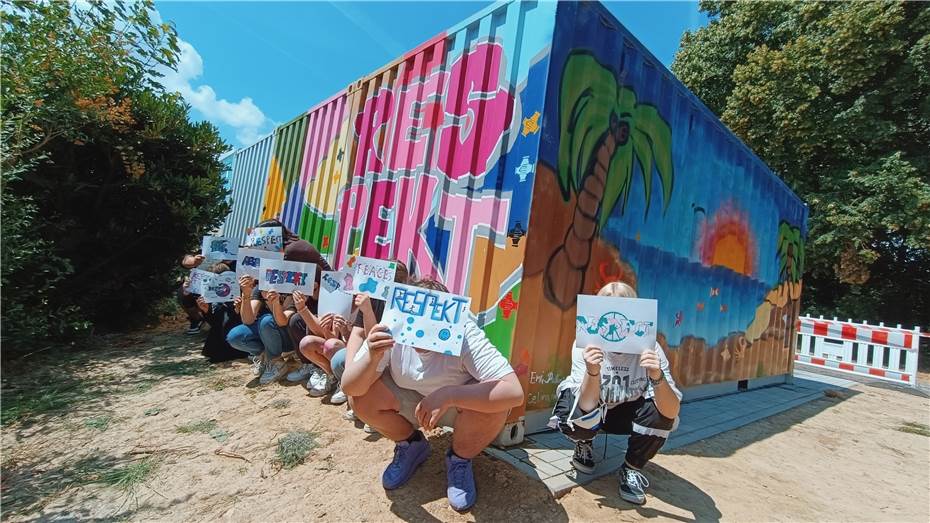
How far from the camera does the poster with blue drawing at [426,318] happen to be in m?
1.91

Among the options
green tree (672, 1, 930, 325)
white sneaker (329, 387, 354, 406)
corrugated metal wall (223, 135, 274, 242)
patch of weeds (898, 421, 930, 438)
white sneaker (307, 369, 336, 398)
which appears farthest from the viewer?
green tree (672, 1, 930, 325)

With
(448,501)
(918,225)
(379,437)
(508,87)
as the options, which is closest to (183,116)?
(508,87)

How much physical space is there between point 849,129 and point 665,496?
13.7m

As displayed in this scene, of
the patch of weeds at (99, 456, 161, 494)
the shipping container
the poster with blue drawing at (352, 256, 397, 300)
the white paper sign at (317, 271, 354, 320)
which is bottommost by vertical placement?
the patch of weeds at (99, 456, 161, 494)

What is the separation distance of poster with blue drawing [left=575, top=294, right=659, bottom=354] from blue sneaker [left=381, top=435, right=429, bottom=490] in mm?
1089

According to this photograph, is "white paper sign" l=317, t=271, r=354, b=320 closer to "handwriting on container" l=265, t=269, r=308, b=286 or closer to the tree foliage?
"handwriting on container" l=265, t=269, r=308, b=286

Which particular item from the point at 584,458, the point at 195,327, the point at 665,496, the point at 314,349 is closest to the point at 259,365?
the point at 314,349

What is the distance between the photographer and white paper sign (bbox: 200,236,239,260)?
469 cm

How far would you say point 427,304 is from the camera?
1.97 m

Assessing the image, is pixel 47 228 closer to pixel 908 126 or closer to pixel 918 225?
pixel 918 225

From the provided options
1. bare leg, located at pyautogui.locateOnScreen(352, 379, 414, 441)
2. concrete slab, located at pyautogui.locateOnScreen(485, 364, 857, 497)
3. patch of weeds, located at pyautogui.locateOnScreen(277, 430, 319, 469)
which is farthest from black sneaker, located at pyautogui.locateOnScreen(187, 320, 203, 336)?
concrete slab, located at pyautogui.locateOnScreen(485, 364, 857, 497)

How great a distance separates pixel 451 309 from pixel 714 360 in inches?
171

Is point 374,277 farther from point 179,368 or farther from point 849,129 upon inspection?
point 849,129

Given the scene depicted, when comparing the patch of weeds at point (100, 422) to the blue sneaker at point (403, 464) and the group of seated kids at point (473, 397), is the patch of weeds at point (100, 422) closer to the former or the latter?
the group of seated kids at point (473, 397)
